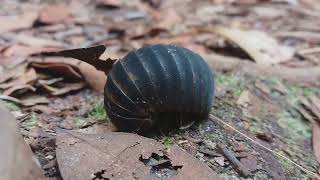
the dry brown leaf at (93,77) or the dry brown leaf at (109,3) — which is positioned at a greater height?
the dry brown leaf at (109,3)

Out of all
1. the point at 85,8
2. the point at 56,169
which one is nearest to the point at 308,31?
the point at 85,8

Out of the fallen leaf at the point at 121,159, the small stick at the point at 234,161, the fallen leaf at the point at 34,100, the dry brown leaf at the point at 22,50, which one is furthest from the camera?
the dry brown leaf at the point at 22,50

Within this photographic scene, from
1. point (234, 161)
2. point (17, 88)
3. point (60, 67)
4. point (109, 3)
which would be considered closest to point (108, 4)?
point (109, 3)

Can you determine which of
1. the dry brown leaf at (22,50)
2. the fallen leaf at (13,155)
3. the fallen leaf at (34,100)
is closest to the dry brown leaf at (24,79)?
the fallen leaf at (34,100)

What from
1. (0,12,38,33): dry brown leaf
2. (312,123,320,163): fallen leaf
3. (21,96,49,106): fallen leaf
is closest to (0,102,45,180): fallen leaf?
(21,96,49,106): fallen leaf

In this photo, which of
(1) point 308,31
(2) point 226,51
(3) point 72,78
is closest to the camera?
(3) point 72,78

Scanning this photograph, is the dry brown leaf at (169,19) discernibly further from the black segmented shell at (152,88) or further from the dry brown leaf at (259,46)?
the black segmented shell at (152,88)

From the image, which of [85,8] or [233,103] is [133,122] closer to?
[233,103]

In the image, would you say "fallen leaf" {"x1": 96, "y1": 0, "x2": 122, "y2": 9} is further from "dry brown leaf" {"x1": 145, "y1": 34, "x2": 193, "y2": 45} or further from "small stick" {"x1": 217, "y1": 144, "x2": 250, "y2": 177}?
"small stick" {"x1": 217, "y1": 144, "x2": 250, "y2": 177}
